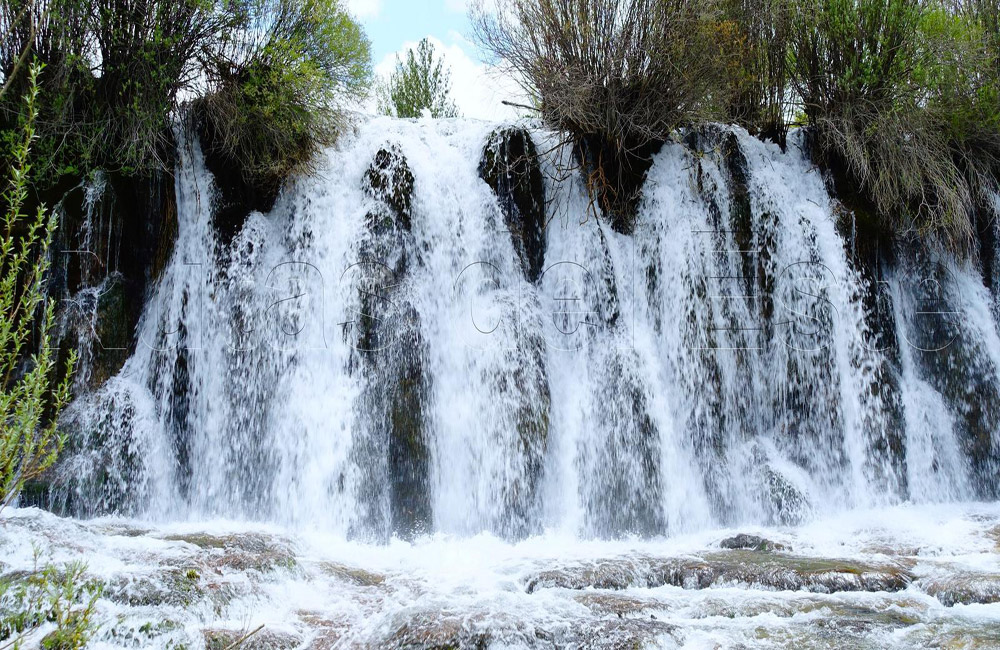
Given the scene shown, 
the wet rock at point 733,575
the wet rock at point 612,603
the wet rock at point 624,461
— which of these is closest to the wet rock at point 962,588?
the wet rock at point 733,575

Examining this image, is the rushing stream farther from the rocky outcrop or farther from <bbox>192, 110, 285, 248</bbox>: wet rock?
<bbox>192, 110, 285, 248</bbox>: wet rock

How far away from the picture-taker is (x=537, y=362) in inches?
357

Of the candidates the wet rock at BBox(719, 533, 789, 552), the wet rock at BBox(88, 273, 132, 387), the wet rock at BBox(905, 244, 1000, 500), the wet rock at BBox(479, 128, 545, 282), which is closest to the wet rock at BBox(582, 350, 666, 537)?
the wet rock at BBox(719, 533, 789, 552)

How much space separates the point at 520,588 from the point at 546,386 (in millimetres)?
3240

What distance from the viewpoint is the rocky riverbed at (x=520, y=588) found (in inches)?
194

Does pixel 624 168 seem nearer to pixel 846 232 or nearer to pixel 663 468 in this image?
pixel 846 232

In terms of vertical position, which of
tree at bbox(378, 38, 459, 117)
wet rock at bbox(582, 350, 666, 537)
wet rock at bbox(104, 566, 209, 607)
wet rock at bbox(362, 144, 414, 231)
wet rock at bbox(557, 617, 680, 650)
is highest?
tree at bbox(378, 38, 459, 117)

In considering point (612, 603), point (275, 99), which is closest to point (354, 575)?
point (612, 603)

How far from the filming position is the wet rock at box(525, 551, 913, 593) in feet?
20.0

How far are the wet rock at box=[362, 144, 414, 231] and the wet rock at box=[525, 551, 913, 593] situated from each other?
15.7ft

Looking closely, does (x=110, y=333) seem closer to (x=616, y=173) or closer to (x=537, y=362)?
(x=537, y=362)

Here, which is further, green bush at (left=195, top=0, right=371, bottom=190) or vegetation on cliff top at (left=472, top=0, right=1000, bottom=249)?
vegetation on cliff top at (left=472, top=0, right=1000, bottom=249)

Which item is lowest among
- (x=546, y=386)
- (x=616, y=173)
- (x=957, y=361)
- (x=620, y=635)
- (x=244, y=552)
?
(x=620, y=635)

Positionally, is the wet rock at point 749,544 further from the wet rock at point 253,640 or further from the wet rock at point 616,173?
the wet rock at point 253,640
